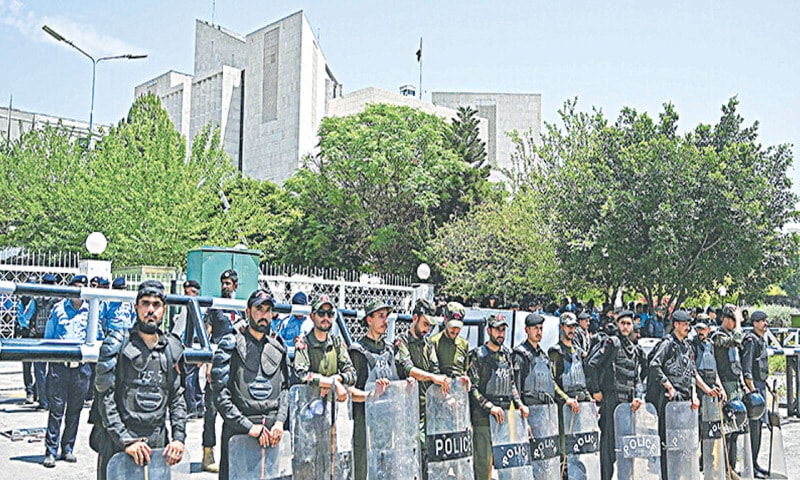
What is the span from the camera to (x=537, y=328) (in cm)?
668

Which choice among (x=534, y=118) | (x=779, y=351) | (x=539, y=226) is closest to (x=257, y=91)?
(x=534, y=118)

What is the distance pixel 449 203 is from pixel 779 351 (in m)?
21.5

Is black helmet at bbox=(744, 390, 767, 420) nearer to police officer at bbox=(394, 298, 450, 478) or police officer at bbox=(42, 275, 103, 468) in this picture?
police officer at bbox=(394, 298, 450, 478)

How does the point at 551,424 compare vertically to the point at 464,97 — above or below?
below

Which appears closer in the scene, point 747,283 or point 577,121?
point 747,283

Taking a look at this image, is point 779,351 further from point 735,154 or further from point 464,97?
point 464,97

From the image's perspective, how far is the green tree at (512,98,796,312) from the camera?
18625 mm

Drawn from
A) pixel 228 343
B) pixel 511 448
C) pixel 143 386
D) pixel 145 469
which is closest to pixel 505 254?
pixel 511 448

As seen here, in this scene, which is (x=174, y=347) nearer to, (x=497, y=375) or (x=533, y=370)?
(x=497, y=375)

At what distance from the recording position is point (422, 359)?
6.57 metres

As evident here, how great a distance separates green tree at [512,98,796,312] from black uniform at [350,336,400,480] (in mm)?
13840

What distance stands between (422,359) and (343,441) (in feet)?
4.00

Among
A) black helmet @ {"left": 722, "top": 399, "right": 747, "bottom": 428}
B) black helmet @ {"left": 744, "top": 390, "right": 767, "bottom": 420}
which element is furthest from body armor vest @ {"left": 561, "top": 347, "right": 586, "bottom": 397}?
black helmet @ {"left": 744, "top": 390, "right": 767, "bottom": 420}

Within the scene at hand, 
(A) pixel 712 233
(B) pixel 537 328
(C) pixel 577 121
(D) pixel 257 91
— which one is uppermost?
(D) pixel 257 91
